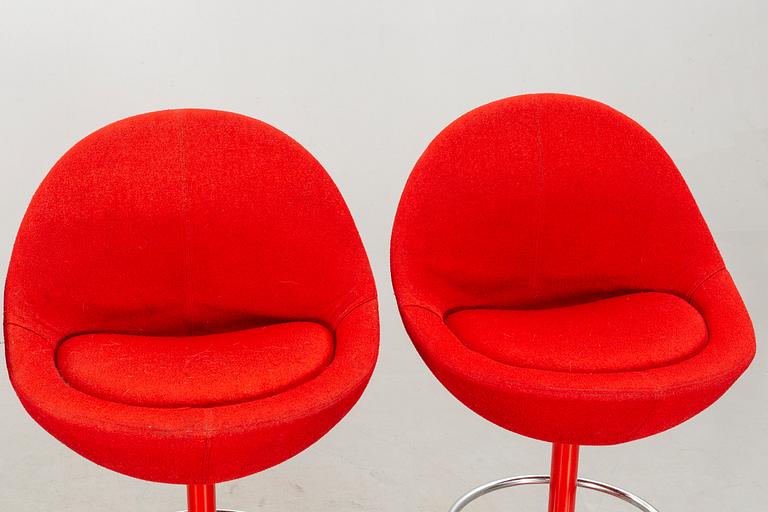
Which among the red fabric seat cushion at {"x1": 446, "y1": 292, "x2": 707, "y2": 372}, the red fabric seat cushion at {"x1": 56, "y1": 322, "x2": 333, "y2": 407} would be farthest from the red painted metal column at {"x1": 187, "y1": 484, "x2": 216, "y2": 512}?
the red fabric seat cushion at {"x1": 446, "y1": 292, "x2": 707, "y2": 372}

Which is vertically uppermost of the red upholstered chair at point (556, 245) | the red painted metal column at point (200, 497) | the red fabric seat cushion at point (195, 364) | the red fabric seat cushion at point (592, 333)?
the red upholstered chair at point (556, 245)

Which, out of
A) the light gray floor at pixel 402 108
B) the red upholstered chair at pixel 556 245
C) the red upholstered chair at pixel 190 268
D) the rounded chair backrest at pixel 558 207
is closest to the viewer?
the red upholstered chair at pixel 190 268

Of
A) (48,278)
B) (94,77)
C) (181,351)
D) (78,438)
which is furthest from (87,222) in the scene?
(94,77)

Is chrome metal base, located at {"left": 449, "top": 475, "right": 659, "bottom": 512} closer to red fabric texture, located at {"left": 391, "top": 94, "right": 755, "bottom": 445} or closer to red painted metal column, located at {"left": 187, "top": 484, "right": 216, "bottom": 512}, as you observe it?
red fabric texture, located at {"left": 391, "top": 94, "right": 755, "bottom": 445}

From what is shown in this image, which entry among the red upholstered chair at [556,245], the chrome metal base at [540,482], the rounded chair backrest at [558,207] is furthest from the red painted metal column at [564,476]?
the rounded chair backrest at [558,207]

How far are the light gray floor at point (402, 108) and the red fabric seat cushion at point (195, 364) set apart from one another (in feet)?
2.42

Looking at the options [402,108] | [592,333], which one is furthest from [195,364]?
[402,108]

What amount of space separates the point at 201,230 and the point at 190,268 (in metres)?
0.09

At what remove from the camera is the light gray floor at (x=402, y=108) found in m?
2.95

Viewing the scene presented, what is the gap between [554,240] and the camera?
252 cm

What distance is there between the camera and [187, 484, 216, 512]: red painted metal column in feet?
6.67

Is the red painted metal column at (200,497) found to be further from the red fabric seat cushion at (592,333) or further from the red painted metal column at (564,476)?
the red painted metal column at (564,476)

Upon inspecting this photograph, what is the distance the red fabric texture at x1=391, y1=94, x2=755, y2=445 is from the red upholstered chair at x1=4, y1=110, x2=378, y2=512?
0.60 ft

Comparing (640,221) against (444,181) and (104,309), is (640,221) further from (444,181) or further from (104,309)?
(104,309)
